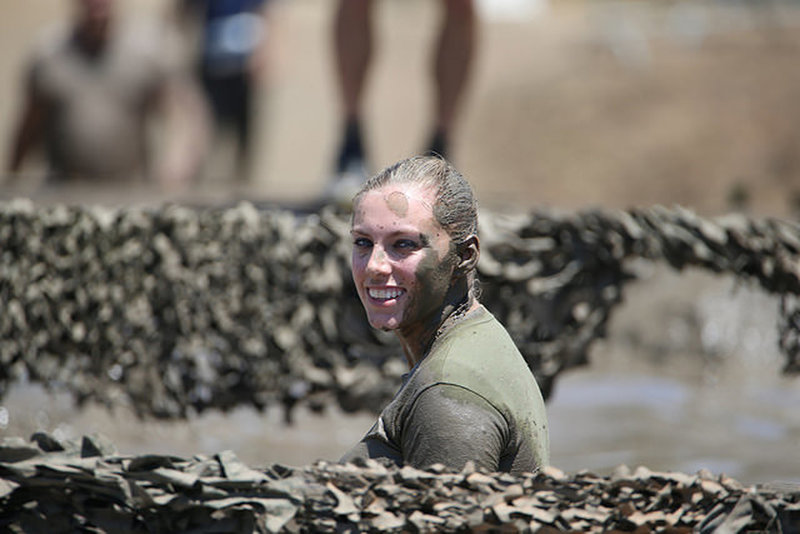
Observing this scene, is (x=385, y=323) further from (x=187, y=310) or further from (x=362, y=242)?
(x=187, y=310)

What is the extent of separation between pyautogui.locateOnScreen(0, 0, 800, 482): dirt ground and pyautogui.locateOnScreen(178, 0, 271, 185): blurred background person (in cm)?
36

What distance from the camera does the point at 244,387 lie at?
Answer: 464cm

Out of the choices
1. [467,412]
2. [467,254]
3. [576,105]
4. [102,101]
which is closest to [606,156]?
[576,105]

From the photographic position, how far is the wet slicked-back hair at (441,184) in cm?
244

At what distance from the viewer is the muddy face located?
243 cm

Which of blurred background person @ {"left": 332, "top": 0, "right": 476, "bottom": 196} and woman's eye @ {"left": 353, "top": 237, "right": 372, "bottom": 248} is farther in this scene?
blurred background person @ {"left": 332, "top": 0, "right": 476, "bottom": 196}

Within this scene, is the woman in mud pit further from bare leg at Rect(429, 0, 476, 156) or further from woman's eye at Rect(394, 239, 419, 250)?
bare leg at Rect(429, 0, 476, 156)

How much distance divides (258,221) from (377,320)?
223cm

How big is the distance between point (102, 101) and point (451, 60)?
2.36 meters

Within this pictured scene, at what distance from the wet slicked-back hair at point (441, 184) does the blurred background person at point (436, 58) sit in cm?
379

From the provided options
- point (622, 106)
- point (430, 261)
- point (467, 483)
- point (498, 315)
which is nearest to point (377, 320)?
point (430, 261)

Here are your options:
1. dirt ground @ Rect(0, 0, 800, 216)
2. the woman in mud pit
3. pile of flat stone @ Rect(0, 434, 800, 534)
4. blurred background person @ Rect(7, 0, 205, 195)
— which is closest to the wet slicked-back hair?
the woman in mud pit

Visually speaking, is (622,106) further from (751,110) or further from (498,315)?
(498,315)

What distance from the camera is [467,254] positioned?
2.53 m
